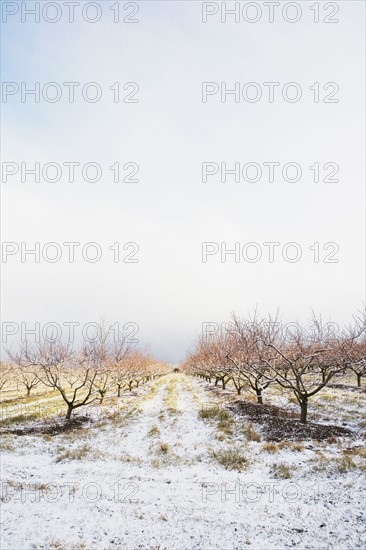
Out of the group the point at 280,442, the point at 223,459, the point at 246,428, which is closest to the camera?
the point at 223,459

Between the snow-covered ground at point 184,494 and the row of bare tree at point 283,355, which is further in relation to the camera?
the row of bare tree at point 283,355

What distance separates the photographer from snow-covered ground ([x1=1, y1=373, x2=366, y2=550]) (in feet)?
22.0

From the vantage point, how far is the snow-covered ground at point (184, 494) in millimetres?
6703

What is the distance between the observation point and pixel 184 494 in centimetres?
866

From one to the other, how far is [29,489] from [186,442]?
6633mm

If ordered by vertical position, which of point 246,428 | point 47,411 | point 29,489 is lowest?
point 47,411

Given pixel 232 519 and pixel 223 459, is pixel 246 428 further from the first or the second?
pixel 232 519

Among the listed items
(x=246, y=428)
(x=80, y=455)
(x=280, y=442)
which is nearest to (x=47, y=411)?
(x=80, y=455)

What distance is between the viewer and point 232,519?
24.1 ft

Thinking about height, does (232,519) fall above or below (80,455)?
above

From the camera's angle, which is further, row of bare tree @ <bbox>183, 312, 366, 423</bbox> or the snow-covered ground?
row of bare tree @ <bbox>183, 312, 366, 423</bbox>

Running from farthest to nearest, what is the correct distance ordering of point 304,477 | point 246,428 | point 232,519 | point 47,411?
point 47,411 → point 246,428 → point 304,477 → point 232,519

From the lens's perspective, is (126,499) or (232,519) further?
(126,499)

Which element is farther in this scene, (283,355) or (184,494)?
(283,355)
